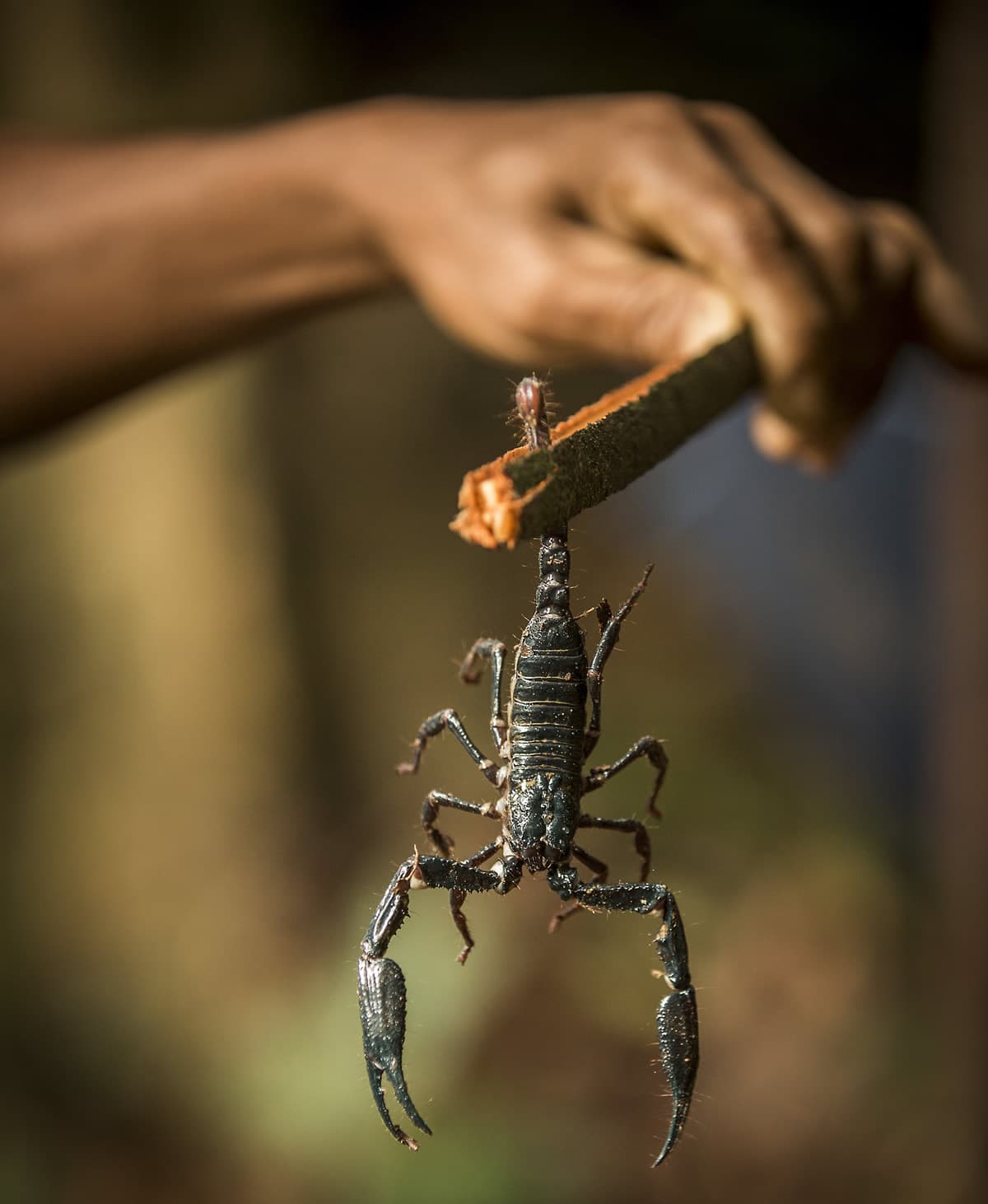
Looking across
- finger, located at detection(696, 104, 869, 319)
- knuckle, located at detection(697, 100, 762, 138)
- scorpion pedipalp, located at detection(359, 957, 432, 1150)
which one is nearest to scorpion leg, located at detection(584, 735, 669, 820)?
scorpion pedipalp, located at detection(359, 957, 432, 1150)

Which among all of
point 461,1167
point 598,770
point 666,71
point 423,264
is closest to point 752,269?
point 423,264

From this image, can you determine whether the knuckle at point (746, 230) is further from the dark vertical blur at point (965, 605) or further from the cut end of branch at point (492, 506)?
the dark vertical blur at point (965, 605)

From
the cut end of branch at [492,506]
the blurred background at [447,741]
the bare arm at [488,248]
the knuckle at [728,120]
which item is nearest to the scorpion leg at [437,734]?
the cut end of branch at [492,506]

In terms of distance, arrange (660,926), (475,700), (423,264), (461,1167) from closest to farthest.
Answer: (660,926) < (423,264) < (461,1167) < (475,700)

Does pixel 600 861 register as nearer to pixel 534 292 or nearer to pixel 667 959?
pixel 667 959

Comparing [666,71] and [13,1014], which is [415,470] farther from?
[13,1014]

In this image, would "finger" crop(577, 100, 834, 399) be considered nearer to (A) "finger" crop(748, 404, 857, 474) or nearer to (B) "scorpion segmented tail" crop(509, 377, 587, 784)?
(A) "finger" crop(748, 404, 857, 474)
